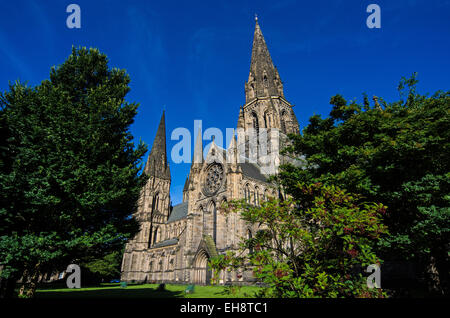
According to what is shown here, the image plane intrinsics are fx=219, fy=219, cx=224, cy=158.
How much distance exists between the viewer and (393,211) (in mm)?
11602

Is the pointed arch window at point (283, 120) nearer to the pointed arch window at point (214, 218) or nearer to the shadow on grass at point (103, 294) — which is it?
the pointed arch window at point (214, 218)

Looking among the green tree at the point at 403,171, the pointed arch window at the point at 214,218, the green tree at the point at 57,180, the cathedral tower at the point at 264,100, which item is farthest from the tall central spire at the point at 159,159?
the green tree at the point at 403,171

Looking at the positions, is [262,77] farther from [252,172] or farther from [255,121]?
[252,172]

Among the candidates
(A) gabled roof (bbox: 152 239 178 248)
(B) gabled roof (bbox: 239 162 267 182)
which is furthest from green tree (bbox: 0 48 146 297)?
(A) gabled roof (bbox: 152 239 178 248)

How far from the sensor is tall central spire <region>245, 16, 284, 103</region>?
44.6 meters

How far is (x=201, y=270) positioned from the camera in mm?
27250

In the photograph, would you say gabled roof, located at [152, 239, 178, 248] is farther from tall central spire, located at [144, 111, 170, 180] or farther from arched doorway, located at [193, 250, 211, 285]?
tall central spire, located at [144, 111, 170, 180]

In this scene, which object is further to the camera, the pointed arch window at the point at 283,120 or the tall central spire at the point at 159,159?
the tall central spire at the point at 159,159

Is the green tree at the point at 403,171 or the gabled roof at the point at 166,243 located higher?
the green tree at the point at 403,171

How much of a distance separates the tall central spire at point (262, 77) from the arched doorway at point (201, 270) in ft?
102

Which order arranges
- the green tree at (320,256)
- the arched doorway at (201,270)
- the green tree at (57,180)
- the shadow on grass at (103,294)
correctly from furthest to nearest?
the arched doorway at (201,270), the shadow on grass at (103,294), the green tree at (57,180), the green tree at (320,256)

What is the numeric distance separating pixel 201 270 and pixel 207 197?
9.17 m

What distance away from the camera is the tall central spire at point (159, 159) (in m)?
52.7
